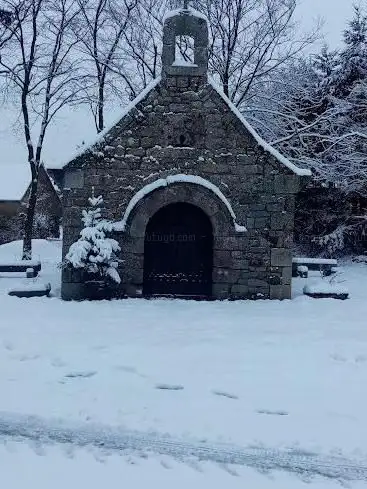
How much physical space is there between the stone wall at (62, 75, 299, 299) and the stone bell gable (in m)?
0.02

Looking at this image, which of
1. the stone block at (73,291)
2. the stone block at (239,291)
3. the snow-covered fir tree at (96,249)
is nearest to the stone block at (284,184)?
the stone block at (239,291)

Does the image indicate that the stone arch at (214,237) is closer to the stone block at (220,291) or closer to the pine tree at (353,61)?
the stone block at (220,291)

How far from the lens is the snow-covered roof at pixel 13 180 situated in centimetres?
3272

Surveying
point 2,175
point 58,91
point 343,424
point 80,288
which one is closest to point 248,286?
point 80,288

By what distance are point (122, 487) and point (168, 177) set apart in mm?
7451

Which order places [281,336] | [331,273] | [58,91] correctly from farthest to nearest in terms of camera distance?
[58,91], [331,273], [281,336]

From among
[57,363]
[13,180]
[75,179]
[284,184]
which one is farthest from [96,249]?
[13,180]

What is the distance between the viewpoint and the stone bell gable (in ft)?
33.5

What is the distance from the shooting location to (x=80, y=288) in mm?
10180

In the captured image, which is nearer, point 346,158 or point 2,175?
point 346,158

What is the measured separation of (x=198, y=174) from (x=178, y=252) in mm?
1662

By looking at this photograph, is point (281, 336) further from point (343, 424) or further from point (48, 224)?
point (48, 224)

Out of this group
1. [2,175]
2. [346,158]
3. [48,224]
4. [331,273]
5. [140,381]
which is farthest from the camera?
[2,175]

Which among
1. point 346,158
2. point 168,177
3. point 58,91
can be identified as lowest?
point 168,177
